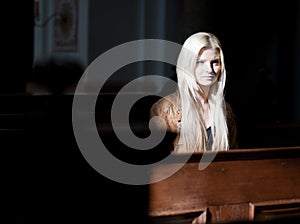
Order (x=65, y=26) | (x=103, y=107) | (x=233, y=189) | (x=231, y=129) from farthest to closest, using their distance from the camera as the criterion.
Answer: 1. (x=65, y=26)
2. (x=103, y=107)
3. (x=231, y=129)
4. (x=233, y=189)

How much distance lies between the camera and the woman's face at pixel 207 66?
1.86 m

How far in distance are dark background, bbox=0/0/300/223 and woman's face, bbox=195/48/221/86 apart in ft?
0.90

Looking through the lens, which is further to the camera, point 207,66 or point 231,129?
point 231,129

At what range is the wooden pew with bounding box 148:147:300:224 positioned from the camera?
1.74m

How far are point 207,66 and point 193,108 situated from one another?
144 millimetres

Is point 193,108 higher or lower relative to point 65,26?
lower

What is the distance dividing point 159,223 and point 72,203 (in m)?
0.28

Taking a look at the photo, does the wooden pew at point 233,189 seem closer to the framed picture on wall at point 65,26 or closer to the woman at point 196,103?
the woman at point 196,103

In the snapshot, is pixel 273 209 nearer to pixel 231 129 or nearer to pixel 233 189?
pixel 233 189

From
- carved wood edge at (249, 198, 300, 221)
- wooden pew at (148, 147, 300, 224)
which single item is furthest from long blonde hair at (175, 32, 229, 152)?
carved wood edge at (249, 198, 300, 221)

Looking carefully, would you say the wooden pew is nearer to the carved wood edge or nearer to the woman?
the carved wood edge

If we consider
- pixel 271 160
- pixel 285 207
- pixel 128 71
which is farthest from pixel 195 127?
pixel 128 71

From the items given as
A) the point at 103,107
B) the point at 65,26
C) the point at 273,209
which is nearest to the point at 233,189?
the point at 273,209

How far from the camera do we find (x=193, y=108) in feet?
6.15
